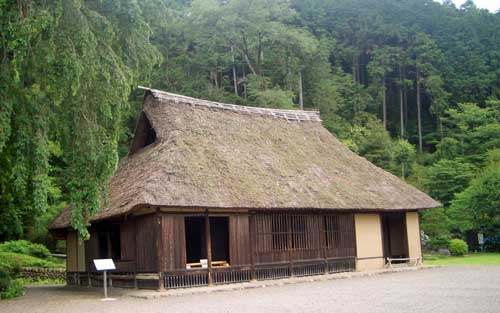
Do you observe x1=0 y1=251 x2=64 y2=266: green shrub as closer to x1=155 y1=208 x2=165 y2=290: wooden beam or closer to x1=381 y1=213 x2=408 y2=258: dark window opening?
x1=155 y1=208 x2=165 y2=290: wooden beam

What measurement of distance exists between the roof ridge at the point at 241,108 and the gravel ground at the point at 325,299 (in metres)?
7.56

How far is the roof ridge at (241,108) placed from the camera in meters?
19.8

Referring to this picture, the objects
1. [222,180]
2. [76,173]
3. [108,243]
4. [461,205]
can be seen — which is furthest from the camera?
[461,205]

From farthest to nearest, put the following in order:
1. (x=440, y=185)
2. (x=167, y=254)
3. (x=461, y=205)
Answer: (x=440, y=185) → (x=461, y=205) → (x=167, y=254)

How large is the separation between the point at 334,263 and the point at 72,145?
Result: 10034 mm

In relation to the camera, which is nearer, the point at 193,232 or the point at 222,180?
the point at 222,180

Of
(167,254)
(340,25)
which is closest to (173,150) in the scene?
(167,254)

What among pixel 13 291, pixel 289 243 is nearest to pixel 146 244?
pixel 13 291

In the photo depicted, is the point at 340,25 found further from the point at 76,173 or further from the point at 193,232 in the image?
the point at 76,173

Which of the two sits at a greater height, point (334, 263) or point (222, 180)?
point (222, 180)

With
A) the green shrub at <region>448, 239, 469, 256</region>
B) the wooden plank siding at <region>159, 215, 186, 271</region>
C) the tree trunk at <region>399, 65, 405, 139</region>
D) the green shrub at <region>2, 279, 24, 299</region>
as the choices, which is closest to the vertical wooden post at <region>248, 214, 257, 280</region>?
the wooden plank siding at <region>159, 215, 186, 271</region>

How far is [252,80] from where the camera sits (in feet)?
127

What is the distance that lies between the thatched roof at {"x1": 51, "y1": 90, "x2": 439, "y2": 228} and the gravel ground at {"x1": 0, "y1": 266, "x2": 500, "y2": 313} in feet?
8.76

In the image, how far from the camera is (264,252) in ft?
56.1
